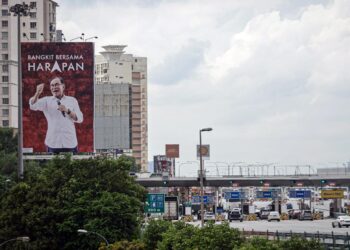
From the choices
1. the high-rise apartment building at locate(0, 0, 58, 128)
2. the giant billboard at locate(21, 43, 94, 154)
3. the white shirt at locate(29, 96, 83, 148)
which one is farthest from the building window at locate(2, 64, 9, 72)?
the white shirt at locate(29, 96, 83, 148)

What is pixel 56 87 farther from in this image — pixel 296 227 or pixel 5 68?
pixel 5 68

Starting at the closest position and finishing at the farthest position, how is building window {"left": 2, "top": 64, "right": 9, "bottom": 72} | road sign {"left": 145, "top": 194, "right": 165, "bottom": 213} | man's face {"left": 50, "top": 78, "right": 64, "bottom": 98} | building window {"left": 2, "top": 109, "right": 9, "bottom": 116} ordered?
road sign {"left": 145, "top": 194, "right": 165, "bottom": 213}, man's face {"left": 50, "top": 78, "right": 64, "bottom": 98}, building window {"left": 2, "top": 64, "right": 9, "bottom": 72}, building window {"left": 2, "top": 109, "right": 9, "bottom": 116}

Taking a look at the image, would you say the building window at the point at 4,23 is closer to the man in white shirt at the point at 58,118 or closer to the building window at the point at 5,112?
the building window at the point at 5,112

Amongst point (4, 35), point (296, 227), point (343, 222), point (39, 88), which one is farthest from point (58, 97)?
point (4, 35)

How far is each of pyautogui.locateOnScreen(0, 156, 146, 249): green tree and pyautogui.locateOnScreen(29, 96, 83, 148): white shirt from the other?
28.0 metres

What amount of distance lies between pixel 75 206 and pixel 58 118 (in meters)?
33.0

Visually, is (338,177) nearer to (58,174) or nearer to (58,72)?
(58,72)

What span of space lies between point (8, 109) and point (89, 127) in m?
74.9

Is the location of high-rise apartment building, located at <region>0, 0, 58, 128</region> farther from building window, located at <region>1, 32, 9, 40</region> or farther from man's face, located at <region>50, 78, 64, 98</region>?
man's face, located at <region>50, 78, 64, 98</region>

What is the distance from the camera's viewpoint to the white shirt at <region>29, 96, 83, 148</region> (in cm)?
10200

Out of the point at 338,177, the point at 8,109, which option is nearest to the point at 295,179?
the point at 338,177

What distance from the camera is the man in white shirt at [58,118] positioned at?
102062 millimetres

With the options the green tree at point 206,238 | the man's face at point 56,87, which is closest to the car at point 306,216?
the man's face at point 56,87

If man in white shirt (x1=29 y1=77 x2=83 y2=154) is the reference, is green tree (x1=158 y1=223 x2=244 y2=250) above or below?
below
